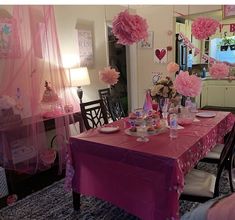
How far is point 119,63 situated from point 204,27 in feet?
9.07

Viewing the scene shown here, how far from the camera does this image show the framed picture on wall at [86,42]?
3918 millimetres

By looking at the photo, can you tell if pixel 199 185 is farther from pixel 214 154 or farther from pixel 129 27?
pixel 129 27

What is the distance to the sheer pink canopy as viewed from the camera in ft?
8.36

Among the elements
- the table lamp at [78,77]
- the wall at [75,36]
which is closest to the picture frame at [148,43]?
the wall at [75,36]

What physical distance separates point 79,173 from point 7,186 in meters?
0.95

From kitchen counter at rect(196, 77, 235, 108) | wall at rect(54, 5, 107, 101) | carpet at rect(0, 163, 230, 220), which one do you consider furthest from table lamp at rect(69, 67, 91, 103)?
kitchen counter at rect(196, 77, 235, 108)

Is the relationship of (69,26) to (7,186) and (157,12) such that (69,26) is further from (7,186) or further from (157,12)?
(7,186)

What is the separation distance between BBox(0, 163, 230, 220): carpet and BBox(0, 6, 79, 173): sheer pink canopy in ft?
1.33

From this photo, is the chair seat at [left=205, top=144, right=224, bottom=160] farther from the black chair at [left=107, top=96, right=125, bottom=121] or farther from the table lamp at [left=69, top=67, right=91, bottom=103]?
the table lamp at [left=69, top=67, right=91, bottom=103]

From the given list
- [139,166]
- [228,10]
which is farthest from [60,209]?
[228,10]

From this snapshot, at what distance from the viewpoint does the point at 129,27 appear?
1.93 m

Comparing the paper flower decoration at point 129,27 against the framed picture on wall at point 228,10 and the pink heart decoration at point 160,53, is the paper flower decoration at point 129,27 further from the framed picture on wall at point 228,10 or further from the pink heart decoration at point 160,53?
the pink heart decoration at point 160,53

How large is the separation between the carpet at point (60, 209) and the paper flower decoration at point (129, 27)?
1534 millimetres

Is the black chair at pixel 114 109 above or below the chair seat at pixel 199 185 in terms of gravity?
above
